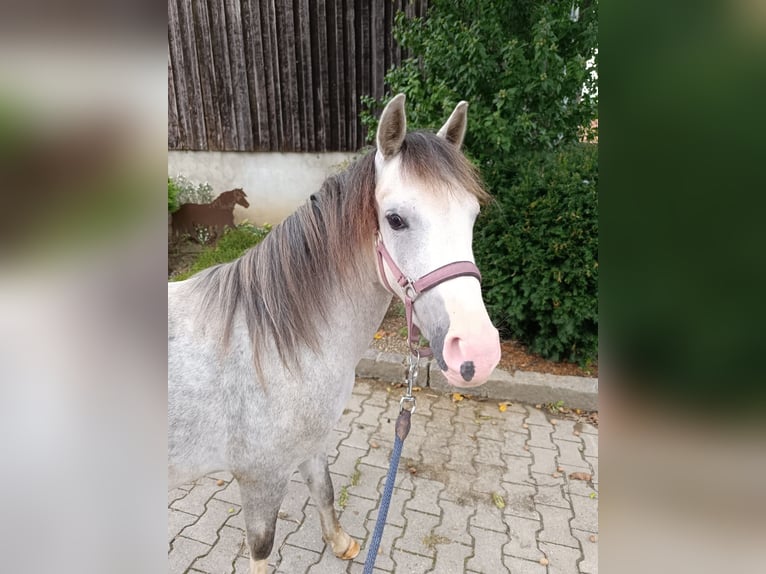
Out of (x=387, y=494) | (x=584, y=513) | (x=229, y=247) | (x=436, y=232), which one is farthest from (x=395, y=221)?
(x=229, y=247)

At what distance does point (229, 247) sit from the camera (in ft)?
19.2

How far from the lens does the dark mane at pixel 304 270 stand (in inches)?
62.4

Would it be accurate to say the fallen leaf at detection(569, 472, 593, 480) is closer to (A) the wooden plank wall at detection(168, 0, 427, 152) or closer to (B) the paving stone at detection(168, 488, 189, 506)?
(B) the paving stone at detection(168, 488, 189, 506)

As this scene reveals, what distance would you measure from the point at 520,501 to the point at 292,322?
6.86 ft

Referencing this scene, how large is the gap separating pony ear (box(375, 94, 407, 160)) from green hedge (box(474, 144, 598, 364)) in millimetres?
1972

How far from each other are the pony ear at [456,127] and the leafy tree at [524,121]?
1.90 metres

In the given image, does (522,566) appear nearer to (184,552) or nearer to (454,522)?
(454,522)

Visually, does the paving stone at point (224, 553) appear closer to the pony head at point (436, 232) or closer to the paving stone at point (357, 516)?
the paving stone at point (357, 516)

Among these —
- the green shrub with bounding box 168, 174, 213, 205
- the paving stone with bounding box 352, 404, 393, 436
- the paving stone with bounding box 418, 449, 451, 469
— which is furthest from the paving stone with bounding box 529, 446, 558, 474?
the green shrub with bounding box 168, 174, 213, 205

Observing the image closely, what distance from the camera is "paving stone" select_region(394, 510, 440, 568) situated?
2.39 meters

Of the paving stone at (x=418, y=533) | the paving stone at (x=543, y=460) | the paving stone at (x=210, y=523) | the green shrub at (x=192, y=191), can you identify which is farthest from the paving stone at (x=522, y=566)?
the green shrub at (x=192, y=191)
